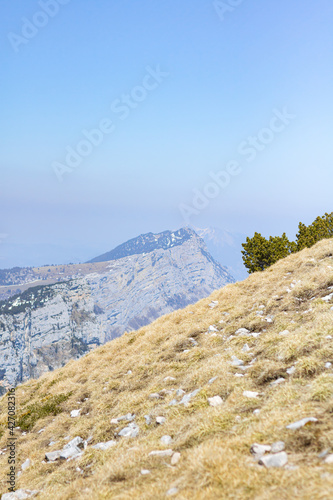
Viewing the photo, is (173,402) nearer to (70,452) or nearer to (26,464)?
(70,452)

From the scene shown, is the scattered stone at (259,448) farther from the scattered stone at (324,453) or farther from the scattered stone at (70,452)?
the scattered stone at (70,452)

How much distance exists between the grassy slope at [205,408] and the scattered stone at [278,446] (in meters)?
0.10

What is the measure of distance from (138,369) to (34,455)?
5899 mm

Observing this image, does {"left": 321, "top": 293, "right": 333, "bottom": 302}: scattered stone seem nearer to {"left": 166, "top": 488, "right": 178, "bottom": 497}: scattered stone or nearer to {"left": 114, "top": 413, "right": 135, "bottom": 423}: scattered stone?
{"left": 114, "top": 413, "right": 135, "bottom": 423}: scattered stone

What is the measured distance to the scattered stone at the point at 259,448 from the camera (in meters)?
5.46

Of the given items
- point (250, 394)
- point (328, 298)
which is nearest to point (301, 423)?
point (250, 394)

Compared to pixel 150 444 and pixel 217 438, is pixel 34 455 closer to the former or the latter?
pixel 150 444

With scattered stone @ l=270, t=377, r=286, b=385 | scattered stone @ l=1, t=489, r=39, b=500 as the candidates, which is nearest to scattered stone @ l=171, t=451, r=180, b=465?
scattered stone @ l=270, t=377, r=286, b=385

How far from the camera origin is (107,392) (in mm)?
14320

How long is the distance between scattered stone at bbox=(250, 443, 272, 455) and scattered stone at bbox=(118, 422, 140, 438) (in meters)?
4.81

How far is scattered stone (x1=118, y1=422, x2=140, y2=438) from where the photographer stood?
9298 mm

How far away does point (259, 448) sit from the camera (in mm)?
5531

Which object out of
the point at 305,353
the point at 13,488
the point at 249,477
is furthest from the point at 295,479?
the point at 13,488

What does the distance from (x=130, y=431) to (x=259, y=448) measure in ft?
17.6
